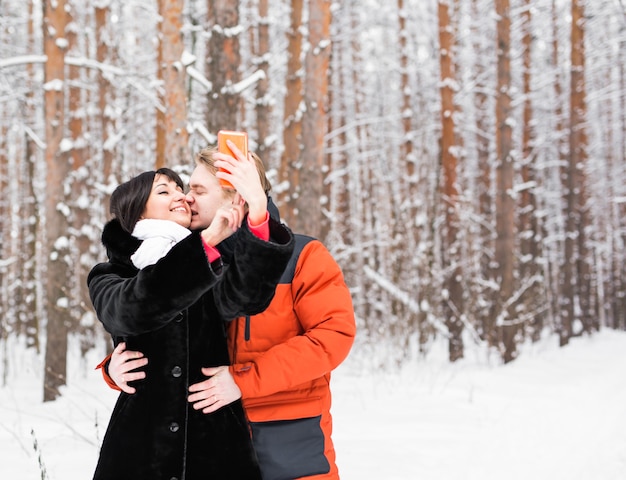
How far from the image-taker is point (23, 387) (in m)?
9.98

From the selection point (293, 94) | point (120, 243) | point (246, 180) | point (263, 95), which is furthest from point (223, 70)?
point (293, 94)

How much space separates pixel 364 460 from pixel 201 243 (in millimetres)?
3591

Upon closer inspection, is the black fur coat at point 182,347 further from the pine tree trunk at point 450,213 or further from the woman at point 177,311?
the pine tree trunk at point 450,213

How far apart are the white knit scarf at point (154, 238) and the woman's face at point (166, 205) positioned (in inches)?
1.7

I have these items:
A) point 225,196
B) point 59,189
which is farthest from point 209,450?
point 59,189

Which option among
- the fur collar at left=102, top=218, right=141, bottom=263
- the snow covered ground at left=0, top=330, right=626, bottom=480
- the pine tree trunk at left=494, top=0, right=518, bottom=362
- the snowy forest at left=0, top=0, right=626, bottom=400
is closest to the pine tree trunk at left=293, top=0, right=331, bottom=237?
the snowy forest at left=0, top=0, right=626, bottom=400

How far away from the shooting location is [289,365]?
78.7 inches

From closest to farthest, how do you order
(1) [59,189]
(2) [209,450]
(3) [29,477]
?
1. (2) [209,450]
2. (3) [29,477]
3. (1) [59,189]

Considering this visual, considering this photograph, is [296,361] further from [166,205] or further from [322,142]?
[322,142]

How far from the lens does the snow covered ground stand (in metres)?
4.86

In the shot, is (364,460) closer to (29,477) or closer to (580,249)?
(29,477)

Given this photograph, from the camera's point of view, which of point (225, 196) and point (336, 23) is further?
point (336, 23)

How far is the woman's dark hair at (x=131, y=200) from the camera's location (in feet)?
7.02

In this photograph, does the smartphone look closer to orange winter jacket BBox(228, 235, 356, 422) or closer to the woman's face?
the woman's face
